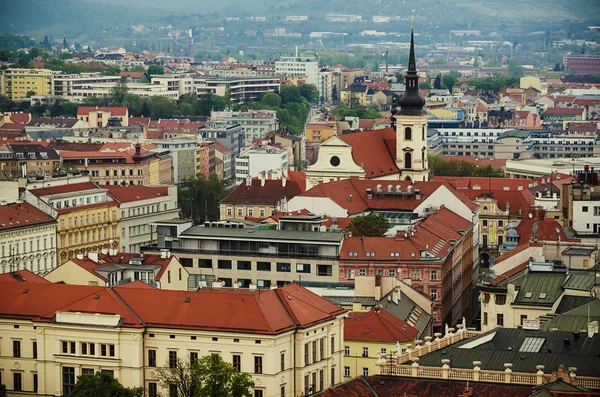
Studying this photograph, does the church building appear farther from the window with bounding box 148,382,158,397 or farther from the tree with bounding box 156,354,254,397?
the tree with bounding box 156,354,254,397

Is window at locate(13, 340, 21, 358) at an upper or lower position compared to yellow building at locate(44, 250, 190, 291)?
lower

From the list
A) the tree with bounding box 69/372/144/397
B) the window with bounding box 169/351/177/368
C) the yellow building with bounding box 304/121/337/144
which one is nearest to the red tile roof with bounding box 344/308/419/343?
the window with bounding box 169/351/177/368

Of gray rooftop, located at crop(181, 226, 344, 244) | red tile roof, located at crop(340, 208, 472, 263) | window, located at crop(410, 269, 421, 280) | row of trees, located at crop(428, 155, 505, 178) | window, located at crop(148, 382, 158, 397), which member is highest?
gray rooftop, located at crop(181, 226, 344, 244)

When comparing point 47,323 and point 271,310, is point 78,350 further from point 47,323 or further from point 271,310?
point 271,310

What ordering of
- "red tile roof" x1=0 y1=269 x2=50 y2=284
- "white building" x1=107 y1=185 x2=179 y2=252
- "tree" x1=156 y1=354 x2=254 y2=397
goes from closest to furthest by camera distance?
"tree" x1=156 y1=354 x2=254 y2=397
"red tile roof" x1=0 y1=269 x2=50 y2=284
"white building" x1=107 y1=185 x2=179 y2=252

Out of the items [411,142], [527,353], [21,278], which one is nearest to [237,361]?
[527,353]

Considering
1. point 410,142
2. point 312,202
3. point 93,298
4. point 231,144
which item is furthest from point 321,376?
point 231,144

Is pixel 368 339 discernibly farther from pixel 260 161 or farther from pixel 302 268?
pixel 260 161
